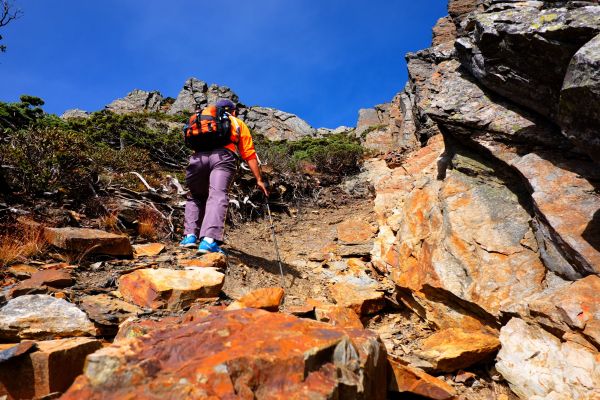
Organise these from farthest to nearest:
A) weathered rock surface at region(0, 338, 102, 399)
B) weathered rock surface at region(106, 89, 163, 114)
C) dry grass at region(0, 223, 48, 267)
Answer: weathered rock surface at region(106, 89, 163, 114) < dry grass at region(0, 223, 48, 267) < weathered rock surface at region(0, 338, 102, 399)

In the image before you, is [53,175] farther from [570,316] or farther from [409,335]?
[570,316]

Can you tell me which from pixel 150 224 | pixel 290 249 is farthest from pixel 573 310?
pixel 150 224

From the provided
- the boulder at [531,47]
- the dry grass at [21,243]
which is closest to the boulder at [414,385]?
the boulder at [531,47]

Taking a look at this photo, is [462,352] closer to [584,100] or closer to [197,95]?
[584,100]

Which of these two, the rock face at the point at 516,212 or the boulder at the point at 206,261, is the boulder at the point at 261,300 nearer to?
the rock face at the point at 516,212

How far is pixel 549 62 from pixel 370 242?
4.00 meters

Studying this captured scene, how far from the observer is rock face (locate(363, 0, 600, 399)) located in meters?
2.95

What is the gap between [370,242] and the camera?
279 inches

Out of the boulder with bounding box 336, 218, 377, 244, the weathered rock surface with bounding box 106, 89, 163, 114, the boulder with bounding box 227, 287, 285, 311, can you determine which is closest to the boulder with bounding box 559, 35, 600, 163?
the boulder with bounding box 227, 287, 285, 311

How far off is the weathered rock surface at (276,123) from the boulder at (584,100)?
24870mm

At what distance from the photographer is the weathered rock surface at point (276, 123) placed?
28875 millimetres

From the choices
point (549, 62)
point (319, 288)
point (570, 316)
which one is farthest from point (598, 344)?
point (319, 288)

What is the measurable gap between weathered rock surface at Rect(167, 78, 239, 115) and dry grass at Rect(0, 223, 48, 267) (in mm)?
27841

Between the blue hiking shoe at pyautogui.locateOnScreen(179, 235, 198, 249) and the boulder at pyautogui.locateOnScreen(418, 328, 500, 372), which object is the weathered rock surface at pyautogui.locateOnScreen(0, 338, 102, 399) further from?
the blue hiking shoe at pyautogui.locateOnScreen(179, 235, 198, 249)
